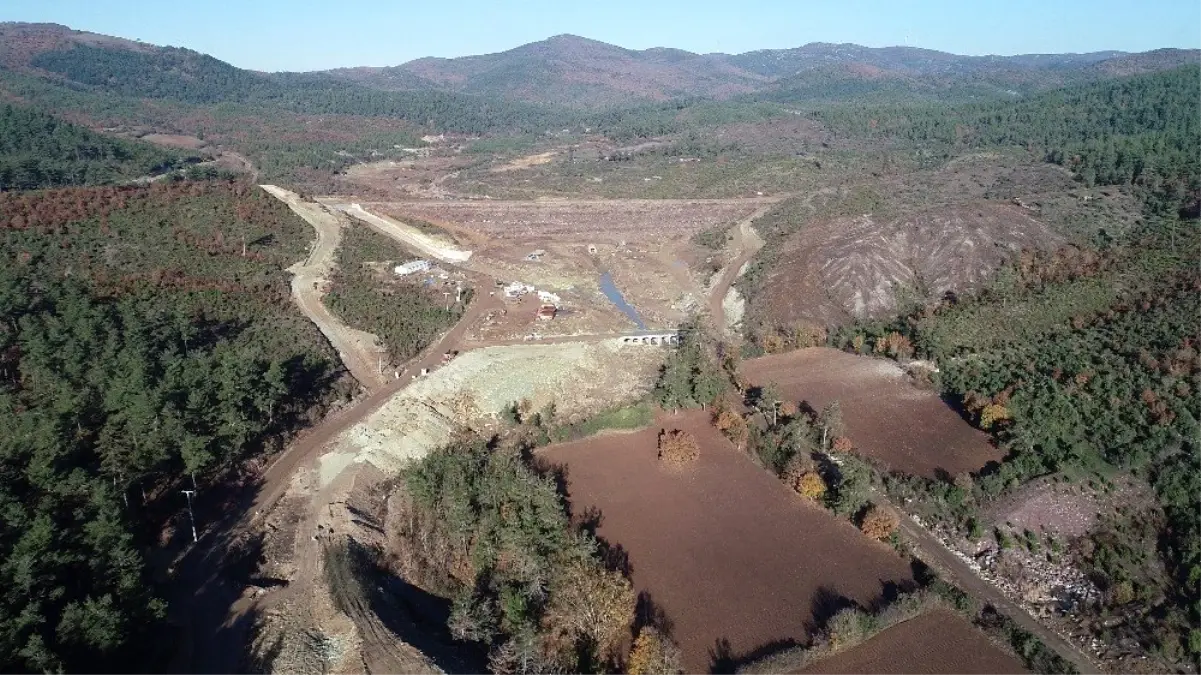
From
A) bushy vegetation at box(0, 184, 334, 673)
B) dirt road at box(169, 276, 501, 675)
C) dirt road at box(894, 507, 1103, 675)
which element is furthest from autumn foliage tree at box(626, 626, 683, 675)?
bushy vegetation at box(0, 184, 334, 673)

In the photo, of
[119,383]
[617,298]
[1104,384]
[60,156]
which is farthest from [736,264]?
[60,156]

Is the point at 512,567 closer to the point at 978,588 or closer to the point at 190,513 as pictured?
the point at 190,513

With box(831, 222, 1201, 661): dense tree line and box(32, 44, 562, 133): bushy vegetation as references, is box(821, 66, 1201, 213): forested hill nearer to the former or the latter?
box(831, 222, 1201, 661): dense tree line

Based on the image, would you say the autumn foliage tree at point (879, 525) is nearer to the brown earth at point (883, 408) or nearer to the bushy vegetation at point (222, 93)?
the brown earth at point (883, 408)

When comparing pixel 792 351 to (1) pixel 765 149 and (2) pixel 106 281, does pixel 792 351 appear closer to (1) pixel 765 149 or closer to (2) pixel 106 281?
(2) pixel 106 281

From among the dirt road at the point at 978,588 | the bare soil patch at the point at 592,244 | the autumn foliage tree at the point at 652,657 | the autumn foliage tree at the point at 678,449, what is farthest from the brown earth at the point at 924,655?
the bare soil patch at the point at 592,244
